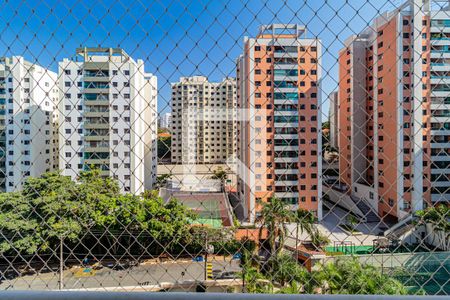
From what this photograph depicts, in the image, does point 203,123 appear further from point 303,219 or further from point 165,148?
point 303,219

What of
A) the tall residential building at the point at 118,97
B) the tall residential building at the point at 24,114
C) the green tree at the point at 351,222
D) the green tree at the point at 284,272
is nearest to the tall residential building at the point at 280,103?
the green tree at the point at 351,222

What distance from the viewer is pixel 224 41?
0.93 meters

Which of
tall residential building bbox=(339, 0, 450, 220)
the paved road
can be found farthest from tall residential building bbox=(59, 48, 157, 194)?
tall residential building bbox=(339, 0, 450, 220)

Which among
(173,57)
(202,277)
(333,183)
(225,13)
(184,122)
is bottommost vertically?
(202,277)

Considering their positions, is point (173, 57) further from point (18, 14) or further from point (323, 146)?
point (323, 146)

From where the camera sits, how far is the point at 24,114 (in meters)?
1.41

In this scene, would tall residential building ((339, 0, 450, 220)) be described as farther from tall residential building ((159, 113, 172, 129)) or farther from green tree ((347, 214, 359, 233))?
tall residential building ((159, 113, 172, 129))

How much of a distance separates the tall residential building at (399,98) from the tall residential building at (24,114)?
49.8 inches

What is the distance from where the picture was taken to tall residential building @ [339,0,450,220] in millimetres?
1049

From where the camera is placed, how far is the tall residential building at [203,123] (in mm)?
1203

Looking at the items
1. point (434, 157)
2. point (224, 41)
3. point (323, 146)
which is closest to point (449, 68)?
point (434, 157)

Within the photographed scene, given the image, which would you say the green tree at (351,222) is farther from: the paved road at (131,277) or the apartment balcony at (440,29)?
the apartment balcony at (440,29)

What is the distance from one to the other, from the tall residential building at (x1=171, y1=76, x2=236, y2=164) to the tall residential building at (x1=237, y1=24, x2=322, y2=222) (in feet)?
0.22

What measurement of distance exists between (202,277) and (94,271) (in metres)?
0.64
